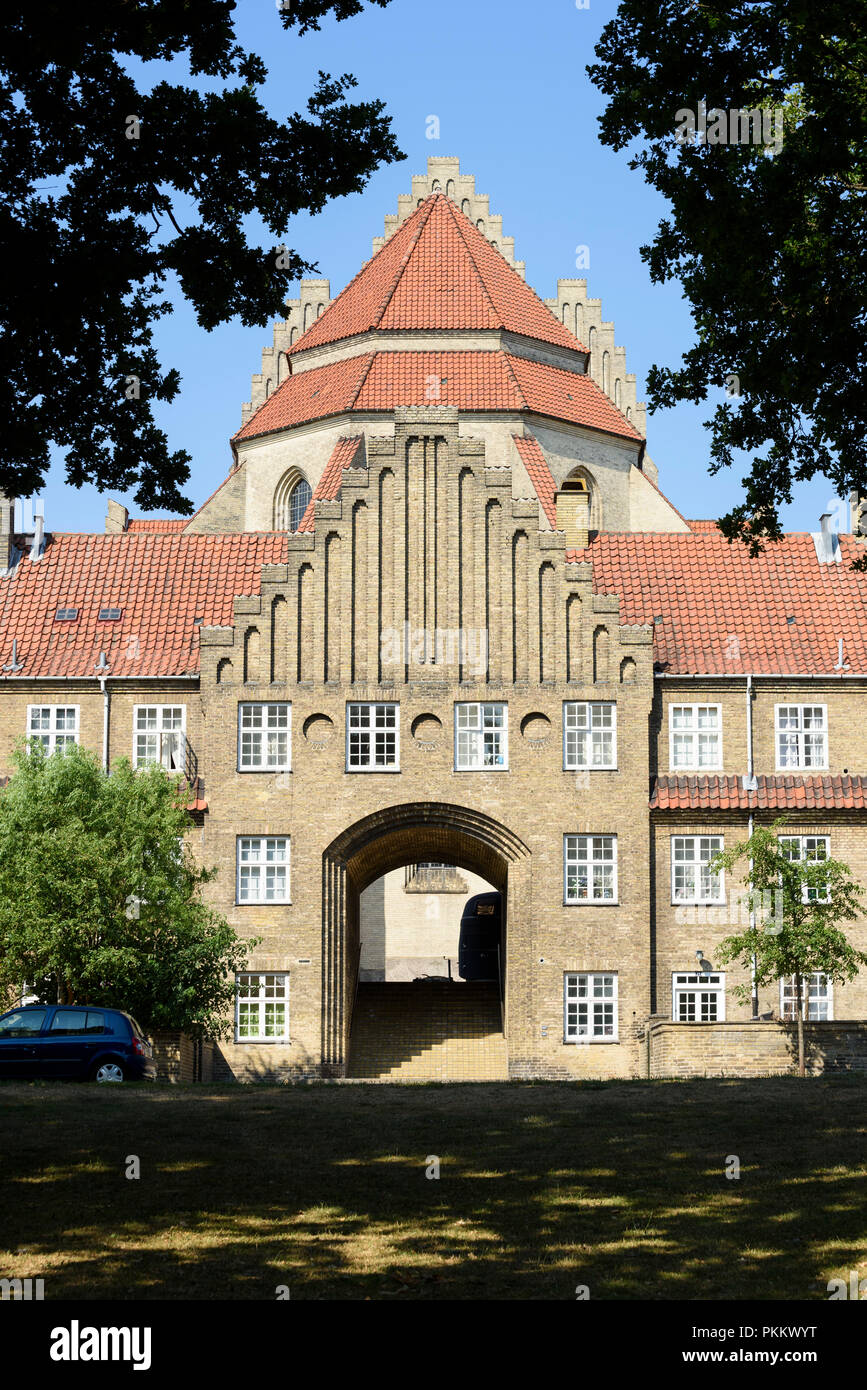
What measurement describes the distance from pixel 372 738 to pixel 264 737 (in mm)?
3024

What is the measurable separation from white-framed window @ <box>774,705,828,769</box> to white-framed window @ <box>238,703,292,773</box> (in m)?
14.3

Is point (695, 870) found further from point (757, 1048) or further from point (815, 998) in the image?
point (757, 1048)

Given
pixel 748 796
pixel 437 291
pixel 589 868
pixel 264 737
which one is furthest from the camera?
pixel 437 291

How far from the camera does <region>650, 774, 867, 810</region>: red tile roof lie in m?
50.1

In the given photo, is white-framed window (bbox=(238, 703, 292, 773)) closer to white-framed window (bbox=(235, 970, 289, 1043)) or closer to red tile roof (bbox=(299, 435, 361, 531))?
white-framed window (bbox=(235, 970, 289, 1043))

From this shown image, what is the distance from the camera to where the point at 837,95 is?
21312 mm

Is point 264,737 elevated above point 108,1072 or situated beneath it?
elevated above

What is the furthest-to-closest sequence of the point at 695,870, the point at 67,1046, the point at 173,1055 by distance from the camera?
the point at 695,870 < the point at 173,1055 < the point at 67,1046

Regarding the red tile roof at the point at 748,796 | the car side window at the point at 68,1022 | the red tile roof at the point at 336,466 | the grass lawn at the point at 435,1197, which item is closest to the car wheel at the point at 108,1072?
the car side window at the point at 68,1022

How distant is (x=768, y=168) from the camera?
22.3 metres

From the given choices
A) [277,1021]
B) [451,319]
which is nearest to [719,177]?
[277,1021]

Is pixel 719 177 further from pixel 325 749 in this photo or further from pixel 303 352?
pixel 303 352

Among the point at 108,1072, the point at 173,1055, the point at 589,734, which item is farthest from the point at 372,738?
the point at 108,1072

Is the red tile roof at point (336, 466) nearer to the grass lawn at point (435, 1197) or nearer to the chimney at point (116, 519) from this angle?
the chimney at point (116, 519)
